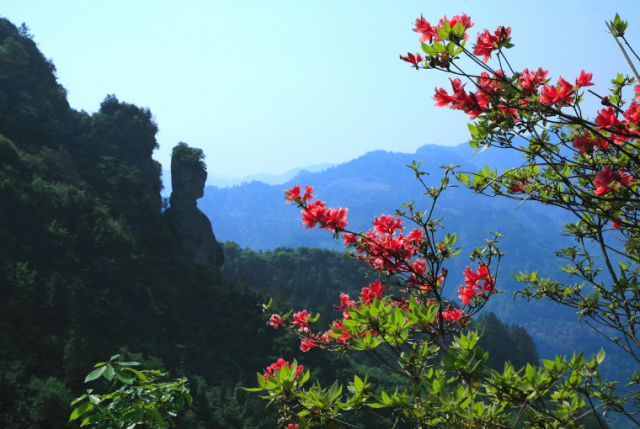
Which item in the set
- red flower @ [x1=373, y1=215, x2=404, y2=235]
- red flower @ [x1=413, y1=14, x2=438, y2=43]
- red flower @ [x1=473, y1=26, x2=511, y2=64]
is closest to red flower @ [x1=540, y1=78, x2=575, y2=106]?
red flower @ [x1=473, y1=26, x2=511, y2=64]

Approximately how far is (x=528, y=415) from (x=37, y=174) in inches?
1014

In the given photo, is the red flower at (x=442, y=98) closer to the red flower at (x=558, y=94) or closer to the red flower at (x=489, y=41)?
the red flower at (x=489, y=41)

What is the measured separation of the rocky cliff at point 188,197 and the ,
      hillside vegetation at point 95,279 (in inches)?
40.3

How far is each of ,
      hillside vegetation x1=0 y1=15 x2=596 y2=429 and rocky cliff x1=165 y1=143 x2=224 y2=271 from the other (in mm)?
1023

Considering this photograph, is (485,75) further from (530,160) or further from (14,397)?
(14,397)

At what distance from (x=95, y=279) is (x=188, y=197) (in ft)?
38.4

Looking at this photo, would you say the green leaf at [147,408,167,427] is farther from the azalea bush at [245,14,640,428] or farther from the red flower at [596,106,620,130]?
the red flower at [596,106,620,130]

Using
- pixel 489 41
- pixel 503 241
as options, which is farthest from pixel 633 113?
pixel 503 241

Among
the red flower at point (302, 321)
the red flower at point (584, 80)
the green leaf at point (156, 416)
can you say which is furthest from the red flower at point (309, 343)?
the red flower at point (584, 80)

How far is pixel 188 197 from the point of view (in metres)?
30.9

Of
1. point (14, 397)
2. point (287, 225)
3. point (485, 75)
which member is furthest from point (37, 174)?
point (287, 225)

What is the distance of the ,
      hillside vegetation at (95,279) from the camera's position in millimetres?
15383

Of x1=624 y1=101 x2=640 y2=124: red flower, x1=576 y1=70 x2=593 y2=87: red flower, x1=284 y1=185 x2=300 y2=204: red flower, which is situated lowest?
x1=284 y1=185 x2=300 y2=204: red flower

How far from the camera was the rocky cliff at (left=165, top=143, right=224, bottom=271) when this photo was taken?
1203 inches
